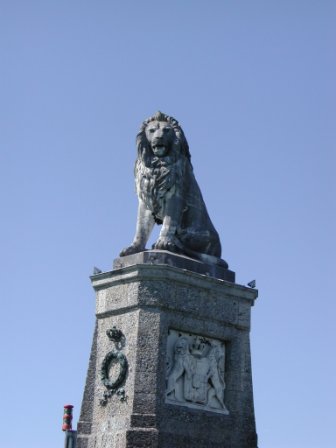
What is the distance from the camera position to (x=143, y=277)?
18562 mm

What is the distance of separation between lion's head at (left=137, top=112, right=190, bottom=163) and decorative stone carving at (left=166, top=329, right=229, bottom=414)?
3.10 meters

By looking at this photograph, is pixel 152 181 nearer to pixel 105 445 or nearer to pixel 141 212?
pixel 141 212

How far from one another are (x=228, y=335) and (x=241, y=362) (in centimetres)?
49

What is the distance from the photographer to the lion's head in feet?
64.7

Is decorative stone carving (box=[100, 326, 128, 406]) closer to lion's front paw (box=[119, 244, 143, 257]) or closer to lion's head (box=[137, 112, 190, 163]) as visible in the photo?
lion's front paw (box=[119, 244, 143, 257])

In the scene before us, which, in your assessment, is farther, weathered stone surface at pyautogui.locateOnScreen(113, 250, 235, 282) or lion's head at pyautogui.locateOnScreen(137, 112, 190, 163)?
lion's head at pyautogui.locateOnScreen(137, 112, 190, 163)

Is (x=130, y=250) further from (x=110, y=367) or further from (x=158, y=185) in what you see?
(x=110, y=367)

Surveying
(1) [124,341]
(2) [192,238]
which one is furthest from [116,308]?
(2) [192,238]

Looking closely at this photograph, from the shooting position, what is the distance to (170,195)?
19.5 metres

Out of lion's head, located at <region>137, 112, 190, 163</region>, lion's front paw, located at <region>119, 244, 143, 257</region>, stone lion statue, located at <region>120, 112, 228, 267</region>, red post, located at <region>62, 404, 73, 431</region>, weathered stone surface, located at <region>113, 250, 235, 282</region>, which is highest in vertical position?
lion's head, located at <region>137, 112, 190, 163</region>

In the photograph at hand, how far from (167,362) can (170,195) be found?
9.34 feet

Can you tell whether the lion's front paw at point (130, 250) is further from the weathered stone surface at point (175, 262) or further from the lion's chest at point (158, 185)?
the lion's chest at point (158, 185)

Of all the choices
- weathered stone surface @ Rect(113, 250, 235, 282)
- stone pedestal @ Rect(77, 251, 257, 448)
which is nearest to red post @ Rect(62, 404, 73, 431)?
stone pedestal @ Rect(77, 251, 257, 448)

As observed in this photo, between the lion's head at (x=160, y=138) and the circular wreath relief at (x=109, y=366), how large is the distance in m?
3.36
